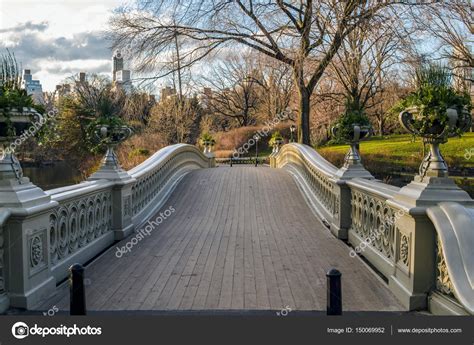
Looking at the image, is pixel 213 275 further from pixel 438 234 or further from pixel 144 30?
pixel 144 30

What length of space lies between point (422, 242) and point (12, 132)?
4.25 meters

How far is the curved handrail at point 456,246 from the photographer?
12.8ft

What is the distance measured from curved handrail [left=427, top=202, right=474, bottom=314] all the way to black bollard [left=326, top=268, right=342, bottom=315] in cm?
95

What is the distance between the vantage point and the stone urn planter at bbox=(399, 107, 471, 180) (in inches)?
191

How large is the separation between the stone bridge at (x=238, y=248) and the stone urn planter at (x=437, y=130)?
12cm

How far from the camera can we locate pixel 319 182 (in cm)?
1141

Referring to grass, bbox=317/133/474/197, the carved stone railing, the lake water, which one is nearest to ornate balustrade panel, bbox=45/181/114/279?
the carved stone railing

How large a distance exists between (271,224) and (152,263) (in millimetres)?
3610

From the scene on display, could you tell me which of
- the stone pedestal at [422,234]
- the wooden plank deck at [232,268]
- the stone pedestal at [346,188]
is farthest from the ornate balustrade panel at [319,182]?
the stone pedestal at [422,234]

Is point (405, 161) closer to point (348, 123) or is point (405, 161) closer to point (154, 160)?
point (154, 160)

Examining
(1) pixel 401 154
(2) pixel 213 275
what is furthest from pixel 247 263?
(1) pixel 401 154

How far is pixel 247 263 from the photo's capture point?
6.79 meters

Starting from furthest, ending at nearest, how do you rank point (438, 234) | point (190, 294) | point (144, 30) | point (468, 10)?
point (144, 30), point (468, 10), point (190, 294), point (438, 234)

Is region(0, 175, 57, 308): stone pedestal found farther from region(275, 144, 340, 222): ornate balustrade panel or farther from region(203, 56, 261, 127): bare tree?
region(203, 56, 261, 127): bare tree
